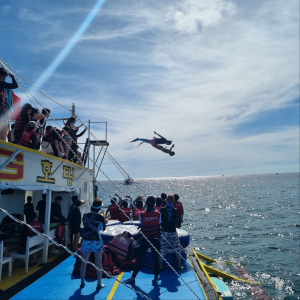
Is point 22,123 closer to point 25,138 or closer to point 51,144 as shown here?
point 25,138

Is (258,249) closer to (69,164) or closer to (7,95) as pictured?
(69,164)

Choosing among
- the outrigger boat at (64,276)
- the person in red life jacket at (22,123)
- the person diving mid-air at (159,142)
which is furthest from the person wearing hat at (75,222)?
the person diving mid-air at (159,142)

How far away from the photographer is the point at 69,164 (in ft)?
33.2

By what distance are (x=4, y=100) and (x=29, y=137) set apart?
1.22 meters

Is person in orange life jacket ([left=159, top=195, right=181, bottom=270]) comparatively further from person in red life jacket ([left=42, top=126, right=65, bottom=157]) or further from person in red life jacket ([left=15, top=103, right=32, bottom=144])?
person in red life jacket ([left=42, top=126, right=65, bottom=157])

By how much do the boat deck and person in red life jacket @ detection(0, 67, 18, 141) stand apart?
4095 mm

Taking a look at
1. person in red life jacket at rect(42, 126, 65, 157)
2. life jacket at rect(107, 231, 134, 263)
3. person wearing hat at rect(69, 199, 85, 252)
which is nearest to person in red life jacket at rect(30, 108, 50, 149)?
person in red life jacket at rect(42, 126, 65, 157)

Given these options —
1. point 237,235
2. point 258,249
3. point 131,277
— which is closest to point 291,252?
point 258,249

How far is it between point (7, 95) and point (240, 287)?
13.4 m

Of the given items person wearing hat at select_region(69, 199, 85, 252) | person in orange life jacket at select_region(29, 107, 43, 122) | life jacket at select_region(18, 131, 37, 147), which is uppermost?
person in orange life jacket at select_region(29, 107, 43, 122)

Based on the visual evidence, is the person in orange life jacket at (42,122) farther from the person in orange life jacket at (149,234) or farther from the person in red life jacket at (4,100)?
the person in orange life jacket at (149,234)

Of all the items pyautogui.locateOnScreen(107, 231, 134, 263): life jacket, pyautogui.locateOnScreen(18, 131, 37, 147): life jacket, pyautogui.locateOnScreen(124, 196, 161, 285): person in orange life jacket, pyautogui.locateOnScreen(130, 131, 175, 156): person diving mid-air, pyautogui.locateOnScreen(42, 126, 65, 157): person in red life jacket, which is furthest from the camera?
pyautogui.locateOnScreen(130, 131, 175, 156): person diving mid-air

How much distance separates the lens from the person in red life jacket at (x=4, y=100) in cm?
629

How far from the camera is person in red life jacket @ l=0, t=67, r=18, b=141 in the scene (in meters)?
6.29
